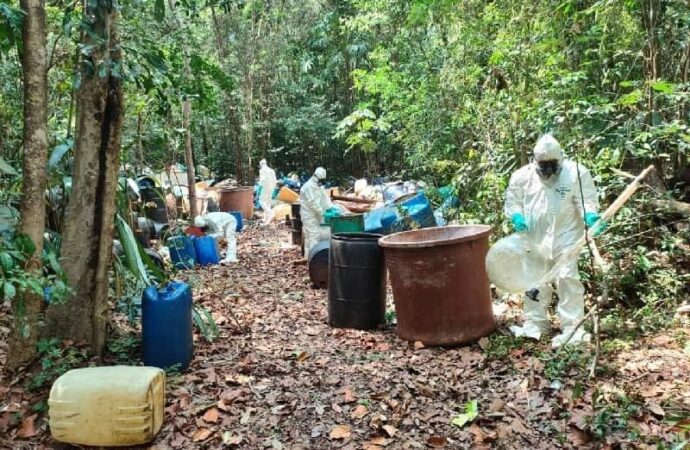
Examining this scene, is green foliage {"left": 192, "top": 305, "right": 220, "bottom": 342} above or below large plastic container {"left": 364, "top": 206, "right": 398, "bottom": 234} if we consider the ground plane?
below

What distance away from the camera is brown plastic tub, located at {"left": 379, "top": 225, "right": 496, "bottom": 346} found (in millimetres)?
4453

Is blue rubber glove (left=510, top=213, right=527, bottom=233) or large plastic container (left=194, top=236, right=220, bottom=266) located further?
large plastic container (left=194, top=236, right=220, bottom=266)

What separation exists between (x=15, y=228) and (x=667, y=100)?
5.64m

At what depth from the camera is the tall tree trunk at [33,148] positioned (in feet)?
10.7

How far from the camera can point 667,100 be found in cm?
543

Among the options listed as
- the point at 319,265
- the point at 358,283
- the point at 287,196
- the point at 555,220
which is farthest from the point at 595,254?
the point at 287,196

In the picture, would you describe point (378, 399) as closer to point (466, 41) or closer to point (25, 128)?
point (25, 128)

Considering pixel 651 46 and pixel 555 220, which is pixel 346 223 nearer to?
pixel 555 220

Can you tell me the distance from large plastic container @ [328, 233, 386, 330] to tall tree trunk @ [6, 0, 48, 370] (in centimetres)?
252

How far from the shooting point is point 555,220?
178 inches

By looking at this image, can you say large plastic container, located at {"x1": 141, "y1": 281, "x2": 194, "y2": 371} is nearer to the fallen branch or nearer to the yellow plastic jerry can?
the yellow plastic jerry can

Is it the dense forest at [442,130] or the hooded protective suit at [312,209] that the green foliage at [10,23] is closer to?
the dense forest at [442,130]

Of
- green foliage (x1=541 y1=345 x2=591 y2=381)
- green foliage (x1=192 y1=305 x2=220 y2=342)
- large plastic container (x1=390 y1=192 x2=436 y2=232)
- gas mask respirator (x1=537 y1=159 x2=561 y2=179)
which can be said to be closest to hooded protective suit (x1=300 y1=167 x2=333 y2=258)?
large plastic container (x1=390 y1=192 x2=436 y2=232)

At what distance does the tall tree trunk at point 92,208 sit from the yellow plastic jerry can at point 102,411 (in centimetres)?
86
